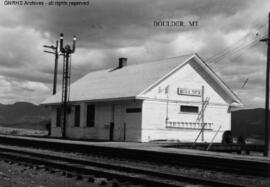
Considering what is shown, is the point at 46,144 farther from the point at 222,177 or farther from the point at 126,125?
the point at 222,177

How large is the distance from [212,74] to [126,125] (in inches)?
290

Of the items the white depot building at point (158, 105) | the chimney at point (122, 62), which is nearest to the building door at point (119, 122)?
the white depot building at point (158, 105)

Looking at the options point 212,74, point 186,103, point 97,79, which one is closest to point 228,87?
point 212,74

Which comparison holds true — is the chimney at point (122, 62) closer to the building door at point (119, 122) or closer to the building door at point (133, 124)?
the building door at point (119, 122)

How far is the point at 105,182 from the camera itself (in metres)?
10.7

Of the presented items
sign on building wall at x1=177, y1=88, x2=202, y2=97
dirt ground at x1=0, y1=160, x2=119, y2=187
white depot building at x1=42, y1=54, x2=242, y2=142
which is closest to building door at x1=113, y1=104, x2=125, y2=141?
white depot building at x1=42, y1=54, x2=242, y2=142

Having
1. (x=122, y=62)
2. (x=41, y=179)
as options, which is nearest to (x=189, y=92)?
(x=122, y=62)

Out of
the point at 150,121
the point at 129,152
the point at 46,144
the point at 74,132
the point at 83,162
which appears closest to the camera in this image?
the point at 83,162

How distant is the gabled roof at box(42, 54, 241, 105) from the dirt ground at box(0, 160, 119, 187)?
15269 millimetres

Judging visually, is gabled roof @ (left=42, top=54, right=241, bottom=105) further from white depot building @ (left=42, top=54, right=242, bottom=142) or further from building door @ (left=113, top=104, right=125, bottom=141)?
building door @ (left=113, top=104, right=125, bottom=141)

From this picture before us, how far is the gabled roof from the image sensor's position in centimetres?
2967

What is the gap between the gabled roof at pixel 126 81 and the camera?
97.3 feet

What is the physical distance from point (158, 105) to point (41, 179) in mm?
18393

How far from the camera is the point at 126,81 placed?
32719 millimetres
